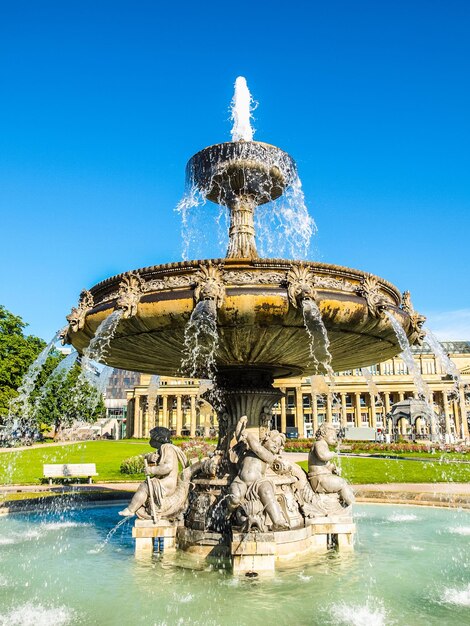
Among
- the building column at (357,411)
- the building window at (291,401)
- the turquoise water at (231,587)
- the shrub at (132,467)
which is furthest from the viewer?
the building window at (291,401)

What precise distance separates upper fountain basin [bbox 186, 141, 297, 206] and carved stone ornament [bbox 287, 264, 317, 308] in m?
3.46

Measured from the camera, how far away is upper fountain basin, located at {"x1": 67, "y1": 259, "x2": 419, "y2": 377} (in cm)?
591

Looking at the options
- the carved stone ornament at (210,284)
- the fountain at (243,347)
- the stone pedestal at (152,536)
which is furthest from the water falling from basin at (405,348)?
the stone pedestal at (152,536)

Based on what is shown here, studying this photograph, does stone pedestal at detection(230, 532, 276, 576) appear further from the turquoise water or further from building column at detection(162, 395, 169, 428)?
building column at detection(162, 395, 169, 428)

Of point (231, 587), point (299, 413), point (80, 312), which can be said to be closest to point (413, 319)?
point (231, 587)

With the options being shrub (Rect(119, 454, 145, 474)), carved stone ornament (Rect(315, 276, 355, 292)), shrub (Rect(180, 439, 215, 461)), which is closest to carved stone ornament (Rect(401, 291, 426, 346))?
carved stone ornament (Rect(315, 276, 355, 292))

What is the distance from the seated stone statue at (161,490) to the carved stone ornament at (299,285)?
3054 mm

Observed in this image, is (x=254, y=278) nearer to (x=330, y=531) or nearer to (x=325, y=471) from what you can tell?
(x=325, y=471)

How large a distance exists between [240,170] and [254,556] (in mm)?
5960

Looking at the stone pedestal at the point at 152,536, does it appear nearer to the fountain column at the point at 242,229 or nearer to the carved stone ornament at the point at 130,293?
the carved stone ornament at the point at 130,293

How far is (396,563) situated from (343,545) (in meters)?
0.89

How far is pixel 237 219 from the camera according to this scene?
8.95 metres

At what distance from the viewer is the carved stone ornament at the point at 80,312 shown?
6.86 m

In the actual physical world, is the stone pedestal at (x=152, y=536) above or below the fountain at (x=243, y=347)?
below
